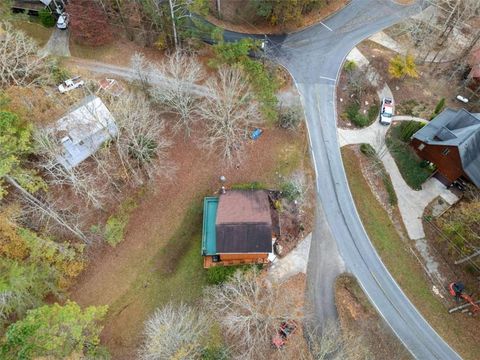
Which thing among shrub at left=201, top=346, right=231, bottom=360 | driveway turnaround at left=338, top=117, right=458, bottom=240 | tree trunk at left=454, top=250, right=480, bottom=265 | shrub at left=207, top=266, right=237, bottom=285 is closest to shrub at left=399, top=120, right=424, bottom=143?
driveway turnaround at left=338, top=117, right=458, bottom=240

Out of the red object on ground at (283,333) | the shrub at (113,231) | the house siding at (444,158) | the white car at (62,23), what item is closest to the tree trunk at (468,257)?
the house siding at (444,158)

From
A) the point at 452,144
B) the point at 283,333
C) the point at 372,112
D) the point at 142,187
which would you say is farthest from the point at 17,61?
the point at 452,144

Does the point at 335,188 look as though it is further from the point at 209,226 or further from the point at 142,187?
the point at 142,187

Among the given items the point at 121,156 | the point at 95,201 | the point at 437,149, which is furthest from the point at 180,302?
the point at 437,149

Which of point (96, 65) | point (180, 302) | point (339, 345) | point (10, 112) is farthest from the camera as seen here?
point (96, 65)

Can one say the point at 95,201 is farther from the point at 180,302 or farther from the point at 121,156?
the point at 180,302

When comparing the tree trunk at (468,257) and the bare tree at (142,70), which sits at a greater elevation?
the bare tree at (142,70)

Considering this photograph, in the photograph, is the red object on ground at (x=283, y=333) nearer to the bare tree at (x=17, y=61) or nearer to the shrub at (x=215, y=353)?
the shrub at (x=215, y=353)

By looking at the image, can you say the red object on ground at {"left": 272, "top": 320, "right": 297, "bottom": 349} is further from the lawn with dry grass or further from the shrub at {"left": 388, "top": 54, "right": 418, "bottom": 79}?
the shrub at {"left": 388, "top": 54, "right": 418, "bottom": 79}
